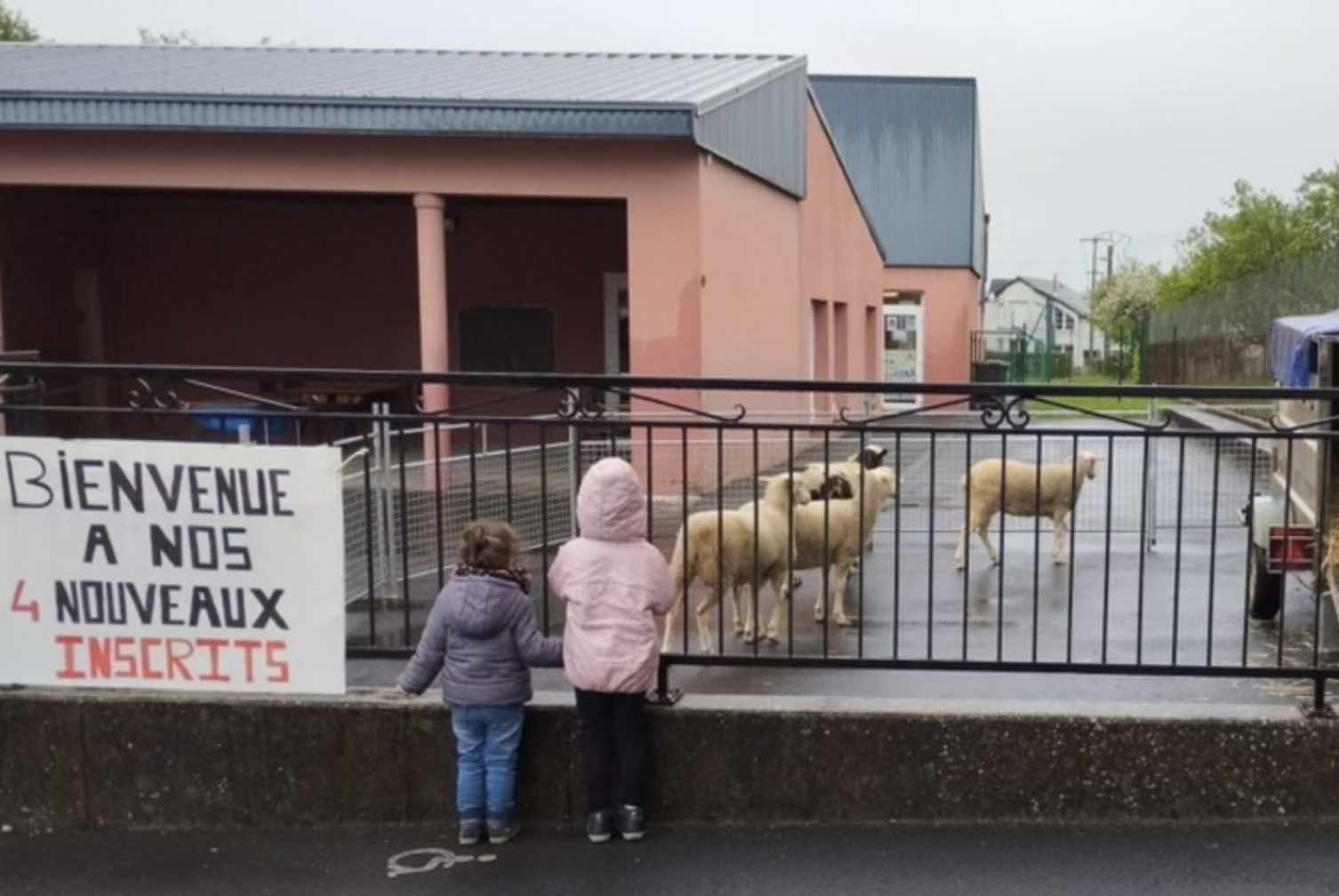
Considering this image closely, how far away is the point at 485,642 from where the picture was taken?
430 centimetres

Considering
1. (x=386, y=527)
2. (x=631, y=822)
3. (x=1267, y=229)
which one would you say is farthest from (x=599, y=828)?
(x=1267, y=229)

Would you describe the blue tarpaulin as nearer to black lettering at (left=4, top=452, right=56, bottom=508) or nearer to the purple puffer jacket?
the purple puffer jacket

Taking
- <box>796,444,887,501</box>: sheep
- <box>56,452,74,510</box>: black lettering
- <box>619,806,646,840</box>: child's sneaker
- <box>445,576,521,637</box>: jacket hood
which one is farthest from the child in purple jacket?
<box>796,444,887,501</box>: sheep

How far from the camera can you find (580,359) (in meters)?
17.2

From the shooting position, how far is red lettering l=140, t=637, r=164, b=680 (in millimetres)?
4594

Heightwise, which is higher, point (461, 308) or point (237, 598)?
point (461, 308)

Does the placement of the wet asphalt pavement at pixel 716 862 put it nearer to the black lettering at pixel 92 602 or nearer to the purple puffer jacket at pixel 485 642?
the purple puffer jacket at pixel 485 642

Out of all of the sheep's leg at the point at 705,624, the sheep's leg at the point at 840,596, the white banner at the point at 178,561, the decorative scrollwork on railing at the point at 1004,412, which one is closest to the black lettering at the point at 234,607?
the white banner at the point at 178,561

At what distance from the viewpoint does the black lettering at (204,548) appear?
179 inches

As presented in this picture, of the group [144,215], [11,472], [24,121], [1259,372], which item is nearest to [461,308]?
[144,215]

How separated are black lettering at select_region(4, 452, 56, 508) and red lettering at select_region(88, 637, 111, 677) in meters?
0.53

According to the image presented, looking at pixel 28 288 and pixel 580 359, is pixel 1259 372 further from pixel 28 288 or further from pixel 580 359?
pixel 28 288

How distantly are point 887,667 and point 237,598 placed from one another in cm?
238

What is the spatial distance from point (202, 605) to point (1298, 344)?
17.7 feet
